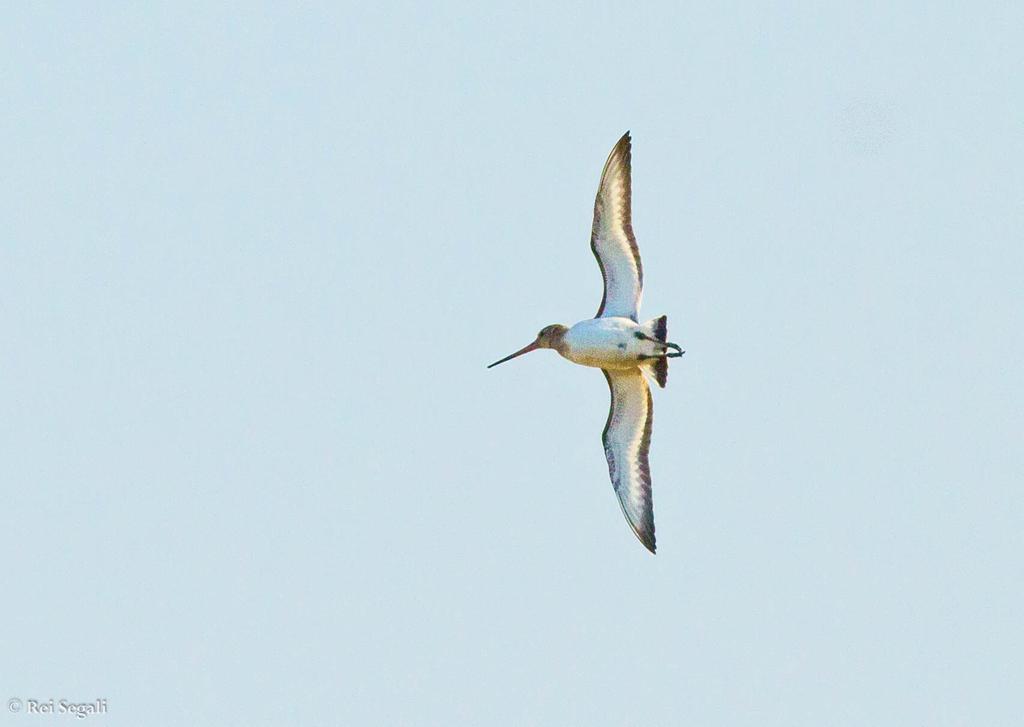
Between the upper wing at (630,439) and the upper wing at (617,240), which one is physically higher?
the upper wing at (617,240)

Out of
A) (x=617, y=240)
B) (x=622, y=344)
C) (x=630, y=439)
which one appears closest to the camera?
(x=622, y=344)

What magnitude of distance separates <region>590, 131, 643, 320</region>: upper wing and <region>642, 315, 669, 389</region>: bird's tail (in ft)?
1.62

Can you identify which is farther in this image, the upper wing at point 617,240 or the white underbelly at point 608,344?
the upper wing at point 617,240

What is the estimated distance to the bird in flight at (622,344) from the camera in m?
23.8


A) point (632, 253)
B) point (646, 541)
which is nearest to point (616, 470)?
point (646, 541)

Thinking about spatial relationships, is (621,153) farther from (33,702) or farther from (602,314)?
(33,702)

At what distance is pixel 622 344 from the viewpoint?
2372 centimetres

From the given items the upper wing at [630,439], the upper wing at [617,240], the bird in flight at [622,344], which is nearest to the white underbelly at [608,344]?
the bird in flight at [622,344]

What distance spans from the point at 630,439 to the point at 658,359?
4.74ft

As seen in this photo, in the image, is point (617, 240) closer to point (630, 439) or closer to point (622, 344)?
point (622, 344)

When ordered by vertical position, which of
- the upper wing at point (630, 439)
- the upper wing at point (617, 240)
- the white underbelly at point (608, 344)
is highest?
the upper wing at point (617, 240)

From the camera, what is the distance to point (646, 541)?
24312mm

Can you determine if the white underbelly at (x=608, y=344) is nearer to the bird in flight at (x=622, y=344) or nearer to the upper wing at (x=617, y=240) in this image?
the bird in flight at (x=622, y=344)

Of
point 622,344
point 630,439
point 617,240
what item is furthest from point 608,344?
point 630,439
